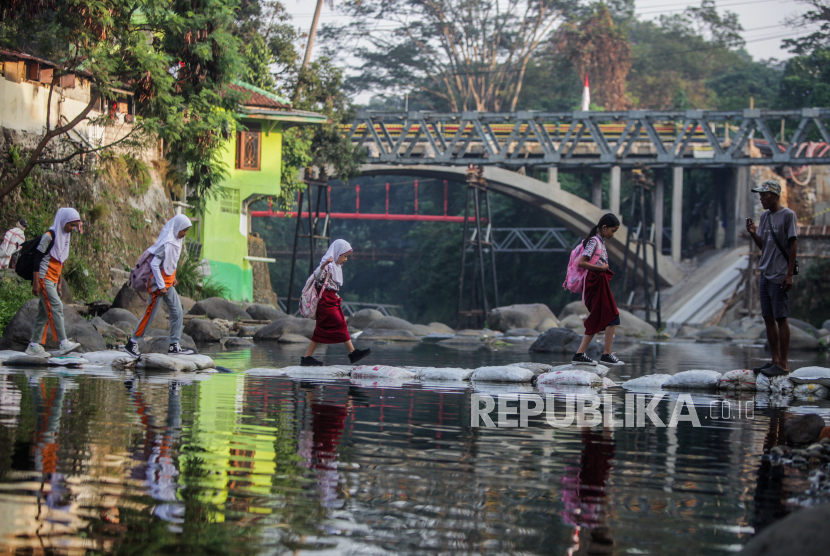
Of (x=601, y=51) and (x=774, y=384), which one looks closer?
(x=774, y=384)

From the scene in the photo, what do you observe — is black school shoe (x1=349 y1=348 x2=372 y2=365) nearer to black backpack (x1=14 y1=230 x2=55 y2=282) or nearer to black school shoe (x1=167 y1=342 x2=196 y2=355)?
black school shoe (x1=167 y1=342 x2=196 y2=355)

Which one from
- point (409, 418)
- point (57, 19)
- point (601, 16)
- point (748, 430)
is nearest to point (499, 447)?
point (409, 418)

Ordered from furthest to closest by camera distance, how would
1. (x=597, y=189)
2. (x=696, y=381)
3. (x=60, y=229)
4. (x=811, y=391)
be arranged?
1. (x=597, y=189)
2. (x=60, y=229)
3. (x=696, y=381)
4. (x=811, y=391)

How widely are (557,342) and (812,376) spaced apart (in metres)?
7.90

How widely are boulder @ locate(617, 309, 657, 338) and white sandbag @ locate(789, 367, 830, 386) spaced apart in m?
17.3

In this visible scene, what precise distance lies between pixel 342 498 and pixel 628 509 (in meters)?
1.00

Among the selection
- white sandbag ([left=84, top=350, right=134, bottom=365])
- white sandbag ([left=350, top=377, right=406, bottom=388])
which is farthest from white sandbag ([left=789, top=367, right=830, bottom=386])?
white sandbag ([left=84, top=350, right=134, bottom=365])

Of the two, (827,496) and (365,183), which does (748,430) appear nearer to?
(827,496)

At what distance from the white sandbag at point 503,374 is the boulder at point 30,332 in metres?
4.23

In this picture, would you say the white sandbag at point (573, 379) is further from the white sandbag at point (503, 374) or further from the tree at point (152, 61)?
the tree at point (152, 61)

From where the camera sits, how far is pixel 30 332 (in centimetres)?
1012

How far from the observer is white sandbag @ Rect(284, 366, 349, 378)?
9094 millimetres

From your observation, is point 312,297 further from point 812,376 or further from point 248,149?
point 248,149

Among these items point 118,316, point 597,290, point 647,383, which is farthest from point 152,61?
point 647,383
